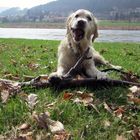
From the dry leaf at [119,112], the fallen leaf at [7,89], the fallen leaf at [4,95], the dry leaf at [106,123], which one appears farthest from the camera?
the fallen leaf at [7,89]

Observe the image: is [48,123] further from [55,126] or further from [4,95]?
[4,95]

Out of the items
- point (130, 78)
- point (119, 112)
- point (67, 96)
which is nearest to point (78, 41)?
point (130, 78)

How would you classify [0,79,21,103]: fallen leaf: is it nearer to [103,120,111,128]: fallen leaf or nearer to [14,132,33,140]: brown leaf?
[14,132,33,140]: brown leaf

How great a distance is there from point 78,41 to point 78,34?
120 millimetres

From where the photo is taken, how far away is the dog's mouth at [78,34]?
22.2ft

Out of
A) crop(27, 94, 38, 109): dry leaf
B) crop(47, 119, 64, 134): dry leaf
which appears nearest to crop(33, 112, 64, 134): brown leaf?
crop(47, 119, 64, 134): dry leaf

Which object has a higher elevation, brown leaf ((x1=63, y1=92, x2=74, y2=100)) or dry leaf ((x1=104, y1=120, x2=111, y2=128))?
brown leaf ((x1=63, y1=92, x2=74, y2=100))

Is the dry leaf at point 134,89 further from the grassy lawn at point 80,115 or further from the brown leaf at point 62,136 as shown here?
the brown leaf at point 62,136

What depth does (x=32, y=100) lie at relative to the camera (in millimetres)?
5156

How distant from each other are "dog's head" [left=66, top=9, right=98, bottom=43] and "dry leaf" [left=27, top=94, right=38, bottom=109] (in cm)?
177

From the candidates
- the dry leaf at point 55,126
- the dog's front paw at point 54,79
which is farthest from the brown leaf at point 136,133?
the dog's front paw at point 54,79

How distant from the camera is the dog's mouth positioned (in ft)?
22.2

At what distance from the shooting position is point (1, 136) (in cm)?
401

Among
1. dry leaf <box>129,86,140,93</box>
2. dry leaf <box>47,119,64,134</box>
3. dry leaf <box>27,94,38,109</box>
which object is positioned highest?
dry leaf <box>27,94,38,109</box>
